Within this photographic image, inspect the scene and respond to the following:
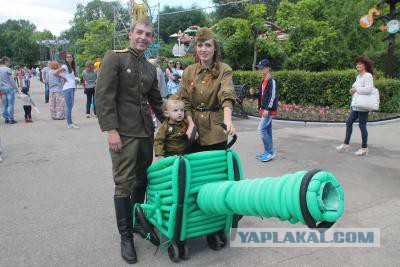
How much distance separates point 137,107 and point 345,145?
507 cm

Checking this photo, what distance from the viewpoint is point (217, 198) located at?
2.71 meters

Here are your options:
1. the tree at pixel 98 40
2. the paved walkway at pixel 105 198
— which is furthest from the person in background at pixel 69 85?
the tree at pixel 98 40

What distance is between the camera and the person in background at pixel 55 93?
10422 millimetres

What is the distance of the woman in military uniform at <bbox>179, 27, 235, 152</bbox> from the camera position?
3.28 metres

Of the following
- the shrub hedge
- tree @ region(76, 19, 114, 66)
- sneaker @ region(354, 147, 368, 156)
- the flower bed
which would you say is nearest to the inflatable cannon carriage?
sneaker @ region(354, 147, 368, 156)

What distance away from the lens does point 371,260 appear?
3156 mm

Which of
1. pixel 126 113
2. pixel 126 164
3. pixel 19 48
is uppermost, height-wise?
pixel 19 48

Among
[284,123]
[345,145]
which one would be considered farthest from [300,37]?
[345,145]

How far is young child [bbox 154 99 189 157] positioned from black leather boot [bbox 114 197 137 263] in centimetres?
50

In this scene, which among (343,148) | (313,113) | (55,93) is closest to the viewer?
(343,148)

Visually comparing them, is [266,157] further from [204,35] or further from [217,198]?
[217,198]

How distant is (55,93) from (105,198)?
7.07 meters

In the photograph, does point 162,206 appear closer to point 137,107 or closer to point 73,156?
point 137,107

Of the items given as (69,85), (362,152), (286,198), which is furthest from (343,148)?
(69,85)
